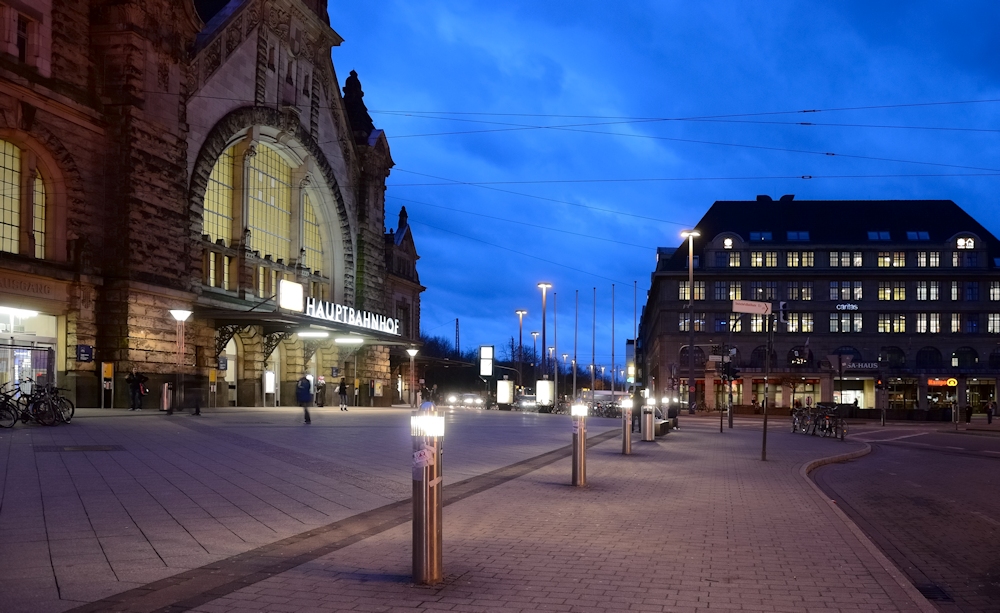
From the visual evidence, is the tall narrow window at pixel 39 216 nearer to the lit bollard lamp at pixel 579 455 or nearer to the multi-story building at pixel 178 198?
the multi-story building at pixel 178 198

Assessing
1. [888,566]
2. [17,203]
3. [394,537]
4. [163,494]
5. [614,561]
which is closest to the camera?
[614,561]

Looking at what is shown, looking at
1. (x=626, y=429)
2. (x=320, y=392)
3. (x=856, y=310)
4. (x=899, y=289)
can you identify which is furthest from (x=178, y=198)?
(x=899, y=289)

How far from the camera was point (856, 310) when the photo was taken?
314 ft

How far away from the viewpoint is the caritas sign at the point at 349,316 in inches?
2098

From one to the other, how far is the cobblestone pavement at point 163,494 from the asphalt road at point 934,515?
228 inches

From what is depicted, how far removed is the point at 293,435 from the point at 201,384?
74.5 feet

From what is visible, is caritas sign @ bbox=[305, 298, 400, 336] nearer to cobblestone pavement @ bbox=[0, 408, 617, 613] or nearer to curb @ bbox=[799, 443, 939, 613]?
cobblestone pavement @ bbox=[0, 408, 617, 613]

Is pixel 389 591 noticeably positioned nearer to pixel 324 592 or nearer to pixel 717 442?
pixel 324 592

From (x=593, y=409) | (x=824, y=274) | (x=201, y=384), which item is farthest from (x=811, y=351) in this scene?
(x=201, y=384)

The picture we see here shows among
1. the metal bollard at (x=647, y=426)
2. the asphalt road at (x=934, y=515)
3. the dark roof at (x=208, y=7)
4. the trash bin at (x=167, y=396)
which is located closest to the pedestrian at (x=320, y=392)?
the trash bin at (x=167, y=396)

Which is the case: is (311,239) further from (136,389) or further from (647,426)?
(647,426)

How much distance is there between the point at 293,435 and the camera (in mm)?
23234

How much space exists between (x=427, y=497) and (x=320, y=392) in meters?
50.7

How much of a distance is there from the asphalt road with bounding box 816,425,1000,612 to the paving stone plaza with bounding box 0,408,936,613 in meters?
0.57
